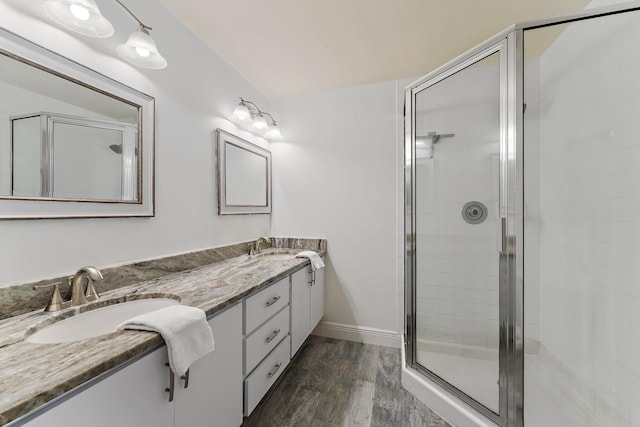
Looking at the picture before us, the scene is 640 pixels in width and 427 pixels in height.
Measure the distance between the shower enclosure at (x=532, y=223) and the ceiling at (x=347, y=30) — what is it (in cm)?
30

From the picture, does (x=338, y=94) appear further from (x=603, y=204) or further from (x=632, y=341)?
(x=632, y=341)

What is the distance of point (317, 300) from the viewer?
7.12 ft

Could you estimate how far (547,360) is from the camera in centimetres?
149

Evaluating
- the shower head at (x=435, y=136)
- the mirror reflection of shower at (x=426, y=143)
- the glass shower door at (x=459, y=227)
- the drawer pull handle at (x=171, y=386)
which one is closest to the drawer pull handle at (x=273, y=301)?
the drawer pull handle at (x=171, y=386)

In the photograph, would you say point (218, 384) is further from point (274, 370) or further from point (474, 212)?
point (474, 212)

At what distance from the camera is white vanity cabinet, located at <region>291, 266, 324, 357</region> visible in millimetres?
1712

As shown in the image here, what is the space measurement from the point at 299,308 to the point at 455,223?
1.22m

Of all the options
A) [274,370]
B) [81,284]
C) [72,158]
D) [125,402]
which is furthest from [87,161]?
[274,370]

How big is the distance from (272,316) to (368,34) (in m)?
1.84

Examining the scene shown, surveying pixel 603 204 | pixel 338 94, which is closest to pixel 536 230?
pixel 603 204

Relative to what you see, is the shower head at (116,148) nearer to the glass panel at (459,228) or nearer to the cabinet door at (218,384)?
the cabinet door at (218,384)

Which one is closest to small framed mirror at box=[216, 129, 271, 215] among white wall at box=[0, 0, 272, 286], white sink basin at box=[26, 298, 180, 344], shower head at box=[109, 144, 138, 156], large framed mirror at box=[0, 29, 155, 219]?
white wall at box=[0, 0, 272, 286]

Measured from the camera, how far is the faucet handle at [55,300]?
919 mm

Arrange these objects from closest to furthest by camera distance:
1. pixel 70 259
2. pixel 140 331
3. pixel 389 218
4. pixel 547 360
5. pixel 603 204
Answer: pixel 140 331
pixel 70 259
pixel 603 204
pixel 547 360
pixel 389 218
